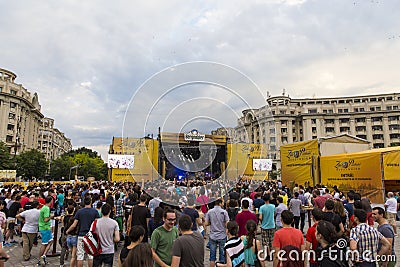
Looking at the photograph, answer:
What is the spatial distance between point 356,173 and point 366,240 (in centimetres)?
1226

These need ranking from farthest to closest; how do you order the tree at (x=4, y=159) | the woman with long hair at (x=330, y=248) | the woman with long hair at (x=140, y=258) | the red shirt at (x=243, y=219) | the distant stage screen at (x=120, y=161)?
the tree at (x=4, y=159) < the distant stage screen at (x=120, y=161) < the red shirt at (x=243, y=219) < the woman with long hair at (x=330, y=248) < the woman with long hair at (x=140, y=258)

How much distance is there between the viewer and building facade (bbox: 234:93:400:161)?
7050 centimetres

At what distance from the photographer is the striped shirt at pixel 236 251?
12.6 ft

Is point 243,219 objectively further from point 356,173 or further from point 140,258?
point 356,173

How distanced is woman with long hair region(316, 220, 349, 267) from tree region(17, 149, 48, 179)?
51121 mm

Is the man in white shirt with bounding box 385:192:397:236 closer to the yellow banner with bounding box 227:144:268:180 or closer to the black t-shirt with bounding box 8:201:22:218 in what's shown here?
the yellow banner with bounding box 227:144:268:180

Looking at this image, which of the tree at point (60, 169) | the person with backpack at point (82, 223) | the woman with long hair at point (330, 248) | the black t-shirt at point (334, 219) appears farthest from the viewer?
the tree at point (60, 169)

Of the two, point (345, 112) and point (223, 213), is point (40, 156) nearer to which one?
point (223, 213)

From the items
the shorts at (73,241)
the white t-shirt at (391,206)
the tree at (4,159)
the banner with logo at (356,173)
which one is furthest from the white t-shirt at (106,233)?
the tree at (4,159)

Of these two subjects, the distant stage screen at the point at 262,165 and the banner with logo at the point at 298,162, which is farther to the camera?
the distant stage screen at the point at 262,165

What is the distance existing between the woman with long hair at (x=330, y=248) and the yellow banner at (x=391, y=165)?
40.6 ft

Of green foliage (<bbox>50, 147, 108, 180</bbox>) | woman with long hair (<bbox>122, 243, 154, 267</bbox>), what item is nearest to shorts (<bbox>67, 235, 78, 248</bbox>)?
woman with long hair (<bbox>122, 243, 154, 267</bbox>)

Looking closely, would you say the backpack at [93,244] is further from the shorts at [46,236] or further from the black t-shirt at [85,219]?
the shorts at [46,236]

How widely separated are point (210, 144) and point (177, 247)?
20.6 m
